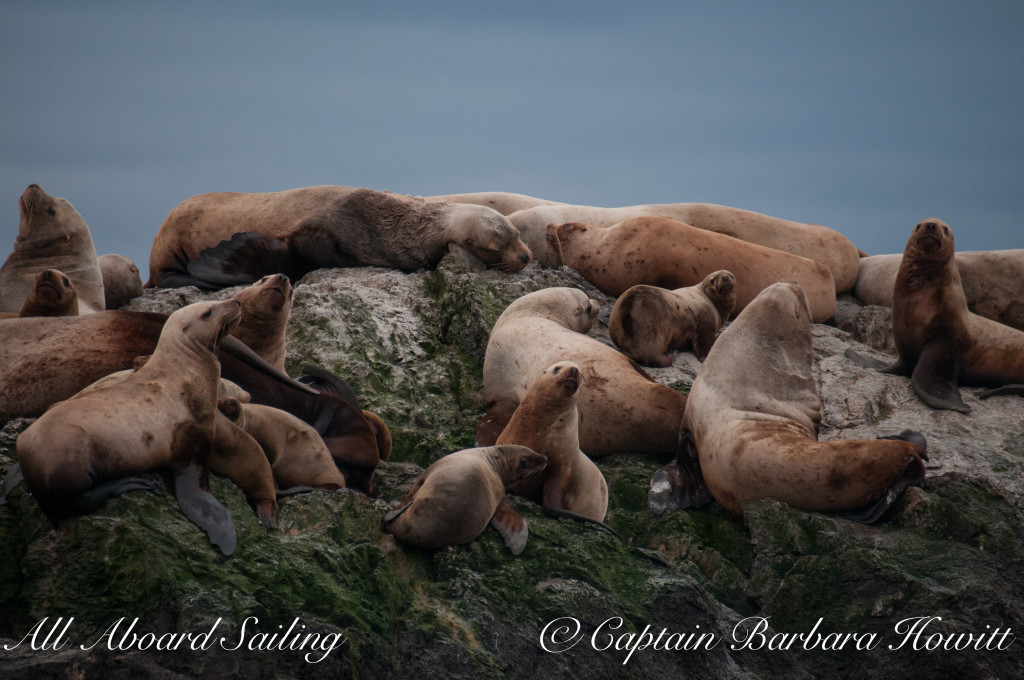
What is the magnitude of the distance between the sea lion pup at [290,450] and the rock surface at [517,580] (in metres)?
0.33

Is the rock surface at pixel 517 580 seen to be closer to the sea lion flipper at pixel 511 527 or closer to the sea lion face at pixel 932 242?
the sea lion flipper at pixel 511 527

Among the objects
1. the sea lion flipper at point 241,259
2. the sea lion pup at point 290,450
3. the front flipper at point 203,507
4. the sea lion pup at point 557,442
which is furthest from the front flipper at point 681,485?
the sea lion flipper at point 241,259

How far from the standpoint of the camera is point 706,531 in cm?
566

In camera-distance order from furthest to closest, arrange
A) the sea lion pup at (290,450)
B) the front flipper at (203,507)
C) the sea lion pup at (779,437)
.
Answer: the sea lion pup at (779,437)
the sea lion pup at (290,450)
the front flipper at (203,507)

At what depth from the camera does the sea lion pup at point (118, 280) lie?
8.22 metres

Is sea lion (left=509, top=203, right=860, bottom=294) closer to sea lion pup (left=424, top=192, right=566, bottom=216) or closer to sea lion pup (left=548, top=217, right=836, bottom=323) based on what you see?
sea lion pup (left=548, top=217, right=836, bottom=323)

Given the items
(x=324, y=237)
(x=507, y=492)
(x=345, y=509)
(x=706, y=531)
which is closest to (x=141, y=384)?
(x=345, y=509)

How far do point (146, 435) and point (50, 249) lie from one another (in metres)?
4.26

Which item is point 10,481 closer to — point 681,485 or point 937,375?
point 681,485

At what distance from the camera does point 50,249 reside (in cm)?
738

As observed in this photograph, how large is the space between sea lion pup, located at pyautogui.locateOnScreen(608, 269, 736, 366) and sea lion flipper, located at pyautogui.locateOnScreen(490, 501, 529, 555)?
3404mm

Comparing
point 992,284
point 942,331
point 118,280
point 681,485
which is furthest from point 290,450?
point 992,284

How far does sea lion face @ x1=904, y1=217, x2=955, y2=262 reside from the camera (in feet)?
25.8

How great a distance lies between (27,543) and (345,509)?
132 centimetres
